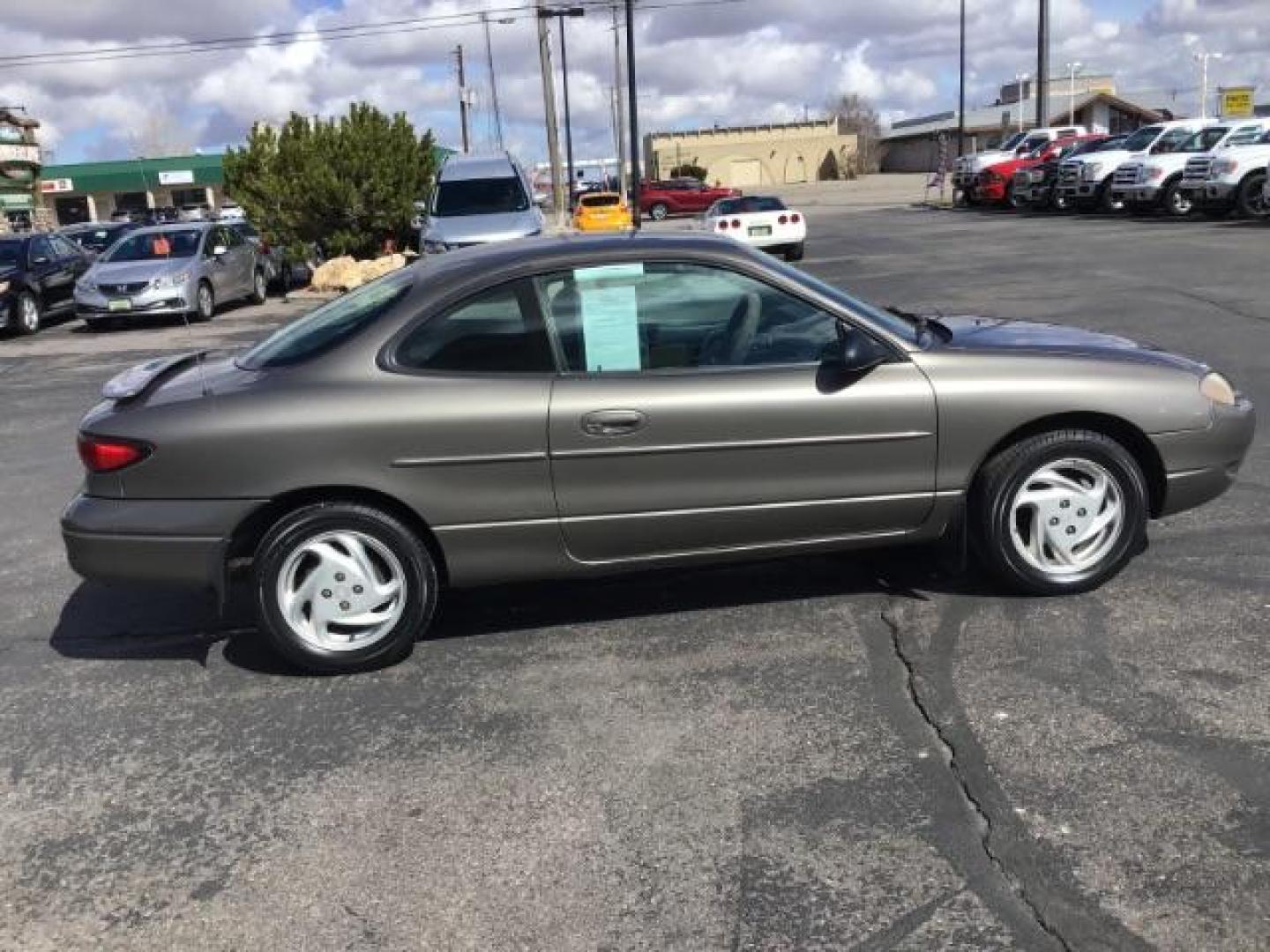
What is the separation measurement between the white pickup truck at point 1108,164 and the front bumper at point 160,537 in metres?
27.1

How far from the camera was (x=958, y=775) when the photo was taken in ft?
11.2

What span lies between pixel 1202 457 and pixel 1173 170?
2377cm

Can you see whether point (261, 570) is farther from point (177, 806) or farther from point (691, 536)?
point (691, 536)

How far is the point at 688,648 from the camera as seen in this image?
444cm

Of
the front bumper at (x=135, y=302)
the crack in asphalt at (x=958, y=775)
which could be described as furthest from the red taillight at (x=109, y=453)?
the front bumper at (x=135, y=302)

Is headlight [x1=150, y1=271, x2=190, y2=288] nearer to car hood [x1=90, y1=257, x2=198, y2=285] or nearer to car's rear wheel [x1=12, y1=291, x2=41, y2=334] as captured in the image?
car hood [x1=90, y1=257, x2=198, y2=285]

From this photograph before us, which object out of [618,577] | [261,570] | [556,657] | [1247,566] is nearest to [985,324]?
[1247,566]

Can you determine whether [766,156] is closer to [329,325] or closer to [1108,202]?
[1108,202]

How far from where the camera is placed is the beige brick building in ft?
287

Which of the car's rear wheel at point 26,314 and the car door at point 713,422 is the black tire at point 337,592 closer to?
the car door at point 713,422

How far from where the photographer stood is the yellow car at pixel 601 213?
3894 centimetres

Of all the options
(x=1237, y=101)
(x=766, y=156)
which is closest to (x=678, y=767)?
(x=1237, y=101)

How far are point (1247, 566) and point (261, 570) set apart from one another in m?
4.01

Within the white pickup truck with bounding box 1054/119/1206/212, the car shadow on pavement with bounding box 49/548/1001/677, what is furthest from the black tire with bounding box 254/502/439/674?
the white pickup truck with bounding box 1054/119/1206/212
